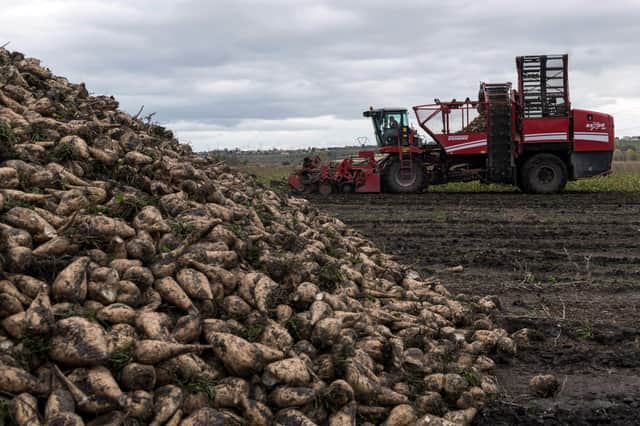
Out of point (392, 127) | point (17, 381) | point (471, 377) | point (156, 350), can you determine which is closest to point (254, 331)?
point (156, 350)

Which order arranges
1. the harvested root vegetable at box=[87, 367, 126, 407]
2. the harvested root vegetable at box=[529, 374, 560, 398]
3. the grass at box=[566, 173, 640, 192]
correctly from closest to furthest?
the harvested root vegetable at box=[87, 367, 126, 407], the harvested root vegetable at box=[529, 374, 560, 398], the grass at box=[566, 173, 640, 192]

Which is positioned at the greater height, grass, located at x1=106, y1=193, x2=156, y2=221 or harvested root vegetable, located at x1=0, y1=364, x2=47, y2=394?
grass, located at x1=106, y1=193, x2=156, y2=221

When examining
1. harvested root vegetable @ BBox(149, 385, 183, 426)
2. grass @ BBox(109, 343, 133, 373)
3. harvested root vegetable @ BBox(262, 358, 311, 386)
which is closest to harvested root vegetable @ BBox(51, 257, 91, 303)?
grass @ BBox(109, 343, 133, 373)

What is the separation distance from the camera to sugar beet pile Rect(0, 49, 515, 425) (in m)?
3.10

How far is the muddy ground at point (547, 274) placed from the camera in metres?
4.34

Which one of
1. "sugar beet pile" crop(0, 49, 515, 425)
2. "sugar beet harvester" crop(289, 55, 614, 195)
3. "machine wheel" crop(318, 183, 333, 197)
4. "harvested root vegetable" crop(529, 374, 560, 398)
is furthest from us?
"machine wheel" crop(318, 183, 333, 197)

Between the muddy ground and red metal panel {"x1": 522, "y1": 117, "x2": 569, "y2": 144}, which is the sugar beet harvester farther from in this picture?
the muddy ground

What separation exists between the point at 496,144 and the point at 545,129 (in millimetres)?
1152

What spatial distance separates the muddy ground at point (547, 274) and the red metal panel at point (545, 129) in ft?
4.68

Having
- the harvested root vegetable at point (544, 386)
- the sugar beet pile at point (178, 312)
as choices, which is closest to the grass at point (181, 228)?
the sugar beet pile at point (178, 312)

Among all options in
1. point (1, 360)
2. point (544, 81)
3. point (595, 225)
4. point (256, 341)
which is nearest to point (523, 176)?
point (544, 81)

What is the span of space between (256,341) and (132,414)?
819 millimetres

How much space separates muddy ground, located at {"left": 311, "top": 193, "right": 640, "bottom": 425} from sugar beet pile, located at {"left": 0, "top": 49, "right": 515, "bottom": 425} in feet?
1.21

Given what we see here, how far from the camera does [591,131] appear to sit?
52.6 ft
